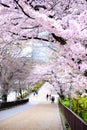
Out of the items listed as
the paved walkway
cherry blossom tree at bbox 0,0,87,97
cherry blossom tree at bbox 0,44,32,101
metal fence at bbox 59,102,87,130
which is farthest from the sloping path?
cherry blossom tree at bbox 0,44,32,101

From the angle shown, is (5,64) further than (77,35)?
Yes

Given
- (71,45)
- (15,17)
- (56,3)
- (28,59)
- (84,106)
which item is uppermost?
(28,59)

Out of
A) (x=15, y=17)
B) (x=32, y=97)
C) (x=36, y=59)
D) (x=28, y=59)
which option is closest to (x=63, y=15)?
(x=15, y=17)

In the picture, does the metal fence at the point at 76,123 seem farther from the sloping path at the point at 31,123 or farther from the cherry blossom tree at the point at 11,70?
the cherry blossom tree at the point at 11,70

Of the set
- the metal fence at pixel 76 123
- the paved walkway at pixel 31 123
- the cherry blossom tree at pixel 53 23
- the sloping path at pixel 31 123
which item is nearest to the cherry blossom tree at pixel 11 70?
the paved walkway at pixel 31 123

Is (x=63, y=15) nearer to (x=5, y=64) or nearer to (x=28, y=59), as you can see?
(x=5, y=64)

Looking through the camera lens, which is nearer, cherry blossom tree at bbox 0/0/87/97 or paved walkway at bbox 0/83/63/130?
cherry blossom tree at bbox 0/0/87/97

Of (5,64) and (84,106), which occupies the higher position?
(5,64)

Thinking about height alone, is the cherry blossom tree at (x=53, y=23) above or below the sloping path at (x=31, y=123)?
above

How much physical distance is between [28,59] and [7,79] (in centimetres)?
628

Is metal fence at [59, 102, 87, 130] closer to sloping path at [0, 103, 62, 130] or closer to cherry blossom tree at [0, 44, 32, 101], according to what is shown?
sloping path at [0, 103, 62, 130]

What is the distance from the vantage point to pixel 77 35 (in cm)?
799

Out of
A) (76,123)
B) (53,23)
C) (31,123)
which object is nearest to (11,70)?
(31,123)

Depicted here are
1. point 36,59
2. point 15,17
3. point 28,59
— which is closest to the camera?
point 15,17
